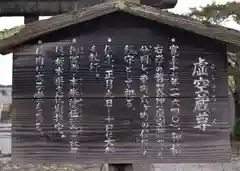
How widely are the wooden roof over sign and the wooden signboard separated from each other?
0.10 meters

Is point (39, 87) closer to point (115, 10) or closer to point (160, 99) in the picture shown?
point (115, 10)

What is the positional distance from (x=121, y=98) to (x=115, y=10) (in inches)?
29.4

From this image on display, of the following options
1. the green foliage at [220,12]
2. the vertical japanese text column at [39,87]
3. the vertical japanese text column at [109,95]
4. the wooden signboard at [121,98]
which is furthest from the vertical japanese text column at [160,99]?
the green foliage at [220,12]

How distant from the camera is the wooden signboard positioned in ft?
11.8

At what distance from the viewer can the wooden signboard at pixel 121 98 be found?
3.59 metres

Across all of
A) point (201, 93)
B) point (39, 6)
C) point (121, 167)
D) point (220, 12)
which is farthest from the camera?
point (220, 12)

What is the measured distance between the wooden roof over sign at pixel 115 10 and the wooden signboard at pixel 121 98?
0.10m

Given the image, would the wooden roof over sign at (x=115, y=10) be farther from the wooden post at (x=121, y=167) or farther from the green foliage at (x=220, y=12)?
the green foliage at (x=220, y=12)

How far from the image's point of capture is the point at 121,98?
3621 mm

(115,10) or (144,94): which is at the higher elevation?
(115,10)

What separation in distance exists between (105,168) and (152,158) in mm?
7042

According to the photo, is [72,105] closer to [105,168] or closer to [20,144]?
[20,144]

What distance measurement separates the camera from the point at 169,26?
3639 millimetres

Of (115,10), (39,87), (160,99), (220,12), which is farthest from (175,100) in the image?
(220,12)
